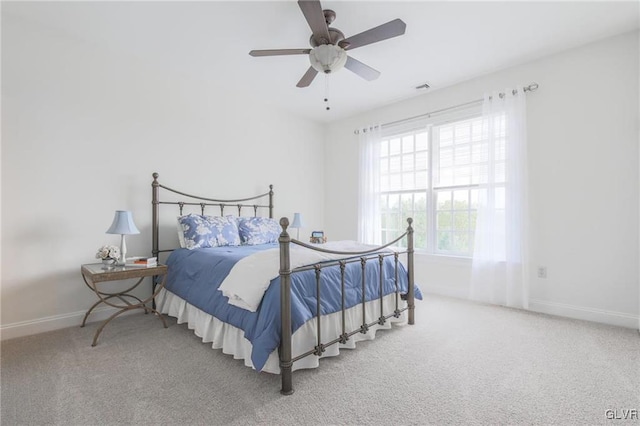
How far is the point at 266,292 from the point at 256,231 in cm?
184

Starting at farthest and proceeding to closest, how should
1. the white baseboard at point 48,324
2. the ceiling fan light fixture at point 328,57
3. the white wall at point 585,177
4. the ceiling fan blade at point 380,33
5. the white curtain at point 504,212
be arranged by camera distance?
the white curtain at point 504,212 < the white wall at point 585,177 < the white baseboard at point 48,324 < the ceiling fan light fixture at point 328,57 < the ceiling fan blade at point 380,33

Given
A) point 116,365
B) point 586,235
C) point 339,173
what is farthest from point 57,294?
point 586,235

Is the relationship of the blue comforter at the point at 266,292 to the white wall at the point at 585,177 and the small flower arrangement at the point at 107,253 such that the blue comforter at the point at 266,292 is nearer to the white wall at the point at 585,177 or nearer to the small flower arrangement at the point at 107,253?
the small flower arrangement at the point at 107,253

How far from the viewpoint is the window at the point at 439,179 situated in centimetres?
365

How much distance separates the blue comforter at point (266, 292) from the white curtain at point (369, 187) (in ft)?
5.78

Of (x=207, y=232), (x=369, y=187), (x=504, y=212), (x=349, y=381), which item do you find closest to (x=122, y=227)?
(x=207, y=232)

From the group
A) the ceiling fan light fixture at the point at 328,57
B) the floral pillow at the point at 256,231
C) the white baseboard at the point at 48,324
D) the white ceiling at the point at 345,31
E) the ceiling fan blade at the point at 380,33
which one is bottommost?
the white baseboard at the point at 48,324

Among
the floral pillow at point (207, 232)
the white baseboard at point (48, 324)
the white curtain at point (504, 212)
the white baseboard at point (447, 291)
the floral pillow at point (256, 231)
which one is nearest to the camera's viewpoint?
the white baseboard at point (48, 324)

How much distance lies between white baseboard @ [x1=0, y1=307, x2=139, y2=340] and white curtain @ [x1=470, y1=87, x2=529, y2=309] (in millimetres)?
4001

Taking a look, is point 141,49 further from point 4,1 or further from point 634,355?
point 634,355

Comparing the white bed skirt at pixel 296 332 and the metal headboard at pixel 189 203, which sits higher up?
the metal headboard at pixel 189 203

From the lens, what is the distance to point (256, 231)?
3.63 metres

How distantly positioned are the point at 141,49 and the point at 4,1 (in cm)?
96

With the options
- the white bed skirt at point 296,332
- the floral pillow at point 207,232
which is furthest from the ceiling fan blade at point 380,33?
the floral pillow at point 207,232
